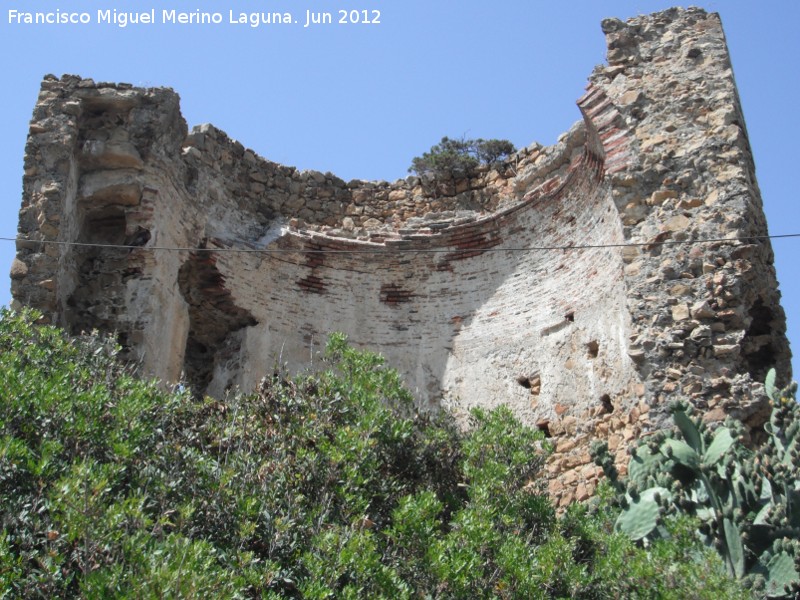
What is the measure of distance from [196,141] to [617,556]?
24.8 feet

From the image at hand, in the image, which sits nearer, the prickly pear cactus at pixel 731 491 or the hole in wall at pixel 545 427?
the prickly pear cactus at pixel 731 491

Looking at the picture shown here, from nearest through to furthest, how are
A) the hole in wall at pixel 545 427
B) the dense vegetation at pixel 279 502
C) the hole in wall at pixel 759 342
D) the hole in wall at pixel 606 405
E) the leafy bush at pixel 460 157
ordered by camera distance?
the dense vegetation at pixel 279 502, the hole in wall at pixel 759 342, the hole in wall at pixel 606 405, the hole in wall at pixel 545 427, the leafy bush at pixel 460 157

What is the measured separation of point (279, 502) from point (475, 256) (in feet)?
20.2

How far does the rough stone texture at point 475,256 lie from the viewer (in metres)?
10.1

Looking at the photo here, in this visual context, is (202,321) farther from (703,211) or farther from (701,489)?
(701,489)

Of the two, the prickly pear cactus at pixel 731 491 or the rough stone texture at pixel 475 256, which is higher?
the rough stone texture at pixel 475 256

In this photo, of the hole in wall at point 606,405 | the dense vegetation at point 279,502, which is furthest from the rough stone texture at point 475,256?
the dense vegetation at point 279,502

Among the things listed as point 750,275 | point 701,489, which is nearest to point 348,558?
point 701,489

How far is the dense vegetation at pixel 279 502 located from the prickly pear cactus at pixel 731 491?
274 mm

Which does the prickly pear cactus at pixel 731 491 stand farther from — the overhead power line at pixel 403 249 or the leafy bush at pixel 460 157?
the leafy bush at pixel 460 157

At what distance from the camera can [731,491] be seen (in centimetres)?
758

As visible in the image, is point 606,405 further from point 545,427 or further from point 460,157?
point 460,157

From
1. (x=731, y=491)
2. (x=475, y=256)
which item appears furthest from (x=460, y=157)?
(x=731, y=491)

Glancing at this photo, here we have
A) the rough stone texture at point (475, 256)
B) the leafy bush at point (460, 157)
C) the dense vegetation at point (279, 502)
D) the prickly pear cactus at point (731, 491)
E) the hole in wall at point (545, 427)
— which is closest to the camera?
the dense vegetation at point (279, 502)
